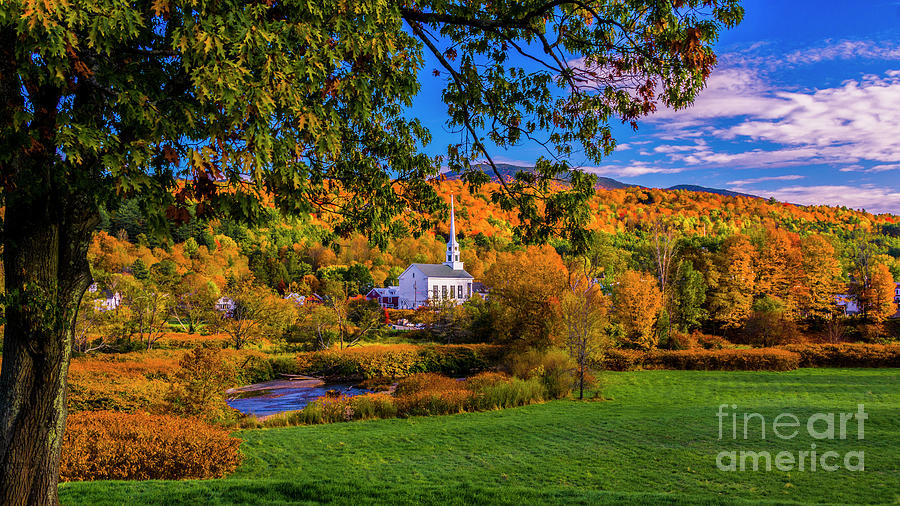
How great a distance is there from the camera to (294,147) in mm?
4492

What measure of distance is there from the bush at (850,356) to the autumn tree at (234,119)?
36.9m

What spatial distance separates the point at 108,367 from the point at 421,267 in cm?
5363

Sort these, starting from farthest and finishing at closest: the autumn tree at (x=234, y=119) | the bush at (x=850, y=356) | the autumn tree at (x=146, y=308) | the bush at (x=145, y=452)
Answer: the autumn tree at (x=146, y=308) → the bush at (x=850, y=356) → the bush at (x=145, y=452) → the autumn tree at (x=234, y=119)

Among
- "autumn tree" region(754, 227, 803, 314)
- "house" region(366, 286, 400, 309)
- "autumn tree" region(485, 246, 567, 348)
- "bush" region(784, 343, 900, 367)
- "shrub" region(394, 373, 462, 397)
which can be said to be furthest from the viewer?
"house" region(366, 286, 400, 309)

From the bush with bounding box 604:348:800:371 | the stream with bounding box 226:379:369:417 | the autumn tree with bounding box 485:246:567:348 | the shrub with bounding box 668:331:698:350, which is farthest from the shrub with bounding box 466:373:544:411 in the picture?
the shrub with bounding box 668:331:698:350

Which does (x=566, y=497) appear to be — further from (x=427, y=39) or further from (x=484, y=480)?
(x=427, y=39)

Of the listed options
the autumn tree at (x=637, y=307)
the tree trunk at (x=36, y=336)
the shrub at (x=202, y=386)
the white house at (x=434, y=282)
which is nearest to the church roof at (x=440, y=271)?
the white house at (x=434, y=282)

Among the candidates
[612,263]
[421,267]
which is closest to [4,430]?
[612,263]

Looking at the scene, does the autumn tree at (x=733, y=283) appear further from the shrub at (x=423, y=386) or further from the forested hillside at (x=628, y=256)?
the shrub at (x=423, y=386)

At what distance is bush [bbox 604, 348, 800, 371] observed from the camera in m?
35.6

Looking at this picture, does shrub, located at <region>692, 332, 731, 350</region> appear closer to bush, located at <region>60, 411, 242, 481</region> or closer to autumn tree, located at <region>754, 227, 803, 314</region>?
autumn tree, located at <region>754, 227, 803, 314</region>

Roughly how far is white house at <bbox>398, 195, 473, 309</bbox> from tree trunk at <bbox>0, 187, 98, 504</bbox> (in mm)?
69114

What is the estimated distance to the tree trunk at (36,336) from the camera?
563cm

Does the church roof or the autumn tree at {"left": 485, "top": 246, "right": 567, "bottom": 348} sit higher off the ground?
the church roof
